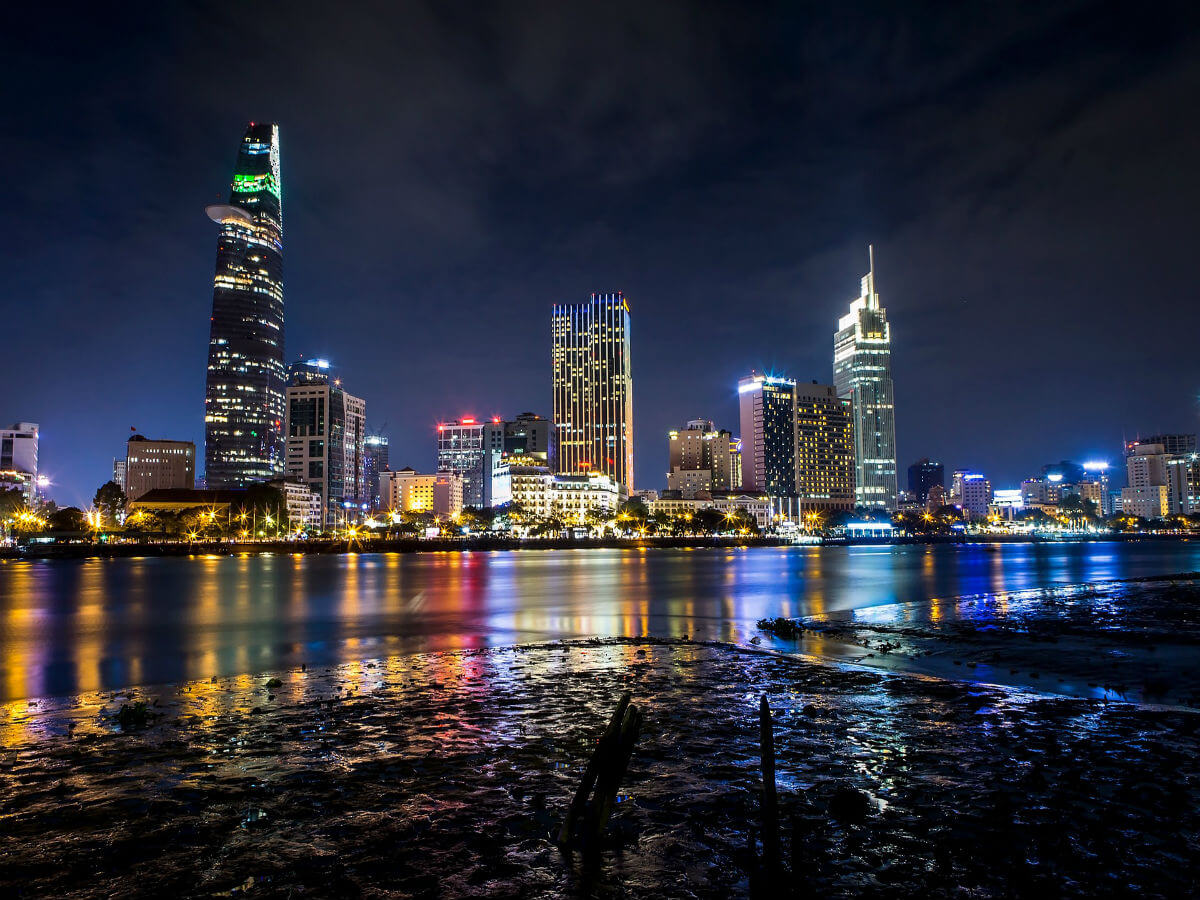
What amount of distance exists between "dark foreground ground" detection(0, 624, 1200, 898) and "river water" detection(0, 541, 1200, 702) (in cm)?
1049

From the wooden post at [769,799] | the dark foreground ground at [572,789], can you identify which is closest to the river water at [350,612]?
the dark foreground ground at [572,789]

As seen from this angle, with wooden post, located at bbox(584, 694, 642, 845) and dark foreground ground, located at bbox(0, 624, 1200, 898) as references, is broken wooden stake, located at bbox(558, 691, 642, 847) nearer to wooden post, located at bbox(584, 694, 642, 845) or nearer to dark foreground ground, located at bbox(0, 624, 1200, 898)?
wooden post, located at bbox(584, 694, 642, 845)

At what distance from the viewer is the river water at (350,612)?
98.2 feet

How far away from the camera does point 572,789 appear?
12.4 m

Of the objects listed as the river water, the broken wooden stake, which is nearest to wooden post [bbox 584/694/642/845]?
the broken wooden stake

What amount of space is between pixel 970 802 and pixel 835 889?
3.99 meters

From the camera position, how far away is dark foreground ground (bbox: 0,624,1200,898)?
9.30 m

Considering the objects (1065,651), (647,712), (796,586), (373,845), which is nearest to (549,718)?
(647,712)

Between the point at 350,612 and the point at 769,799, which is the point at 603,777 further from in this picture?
the point at 350,612

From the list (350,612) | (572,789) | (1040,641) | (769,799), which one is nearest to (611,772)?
(769,799)

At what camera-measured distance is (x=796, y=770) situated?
13031 millimetres

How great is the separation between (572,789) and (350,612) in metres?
40.6

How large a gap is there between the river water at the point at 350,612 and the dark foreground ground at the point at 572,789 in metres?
10.5

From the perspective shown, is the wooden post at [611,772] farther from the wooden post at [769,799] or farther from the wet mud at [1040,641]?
the wet mud at [1040,641]
